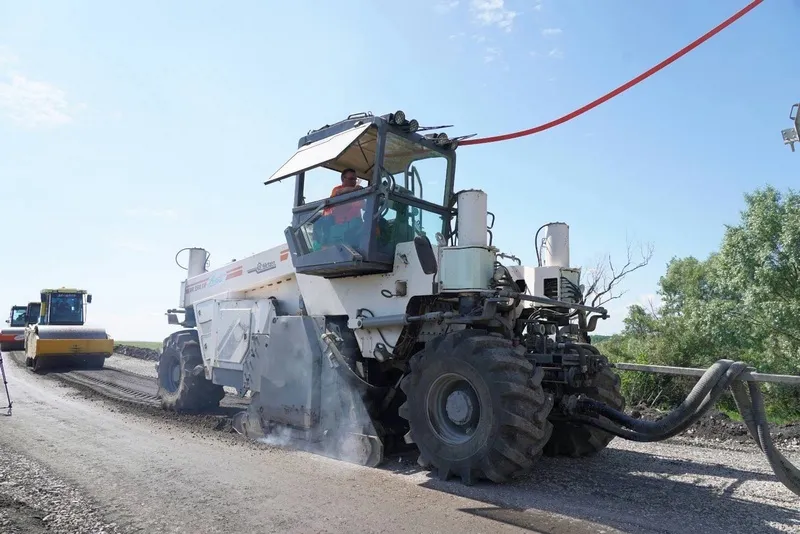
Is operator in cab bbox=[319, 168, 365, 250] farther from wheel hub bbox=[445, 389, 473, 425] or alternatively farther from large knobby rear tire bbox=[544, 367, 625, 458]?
large knobby rear tire bbox=[544, 367, 625, 458]

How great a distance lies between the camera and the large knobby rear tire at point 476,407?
5.30 meters

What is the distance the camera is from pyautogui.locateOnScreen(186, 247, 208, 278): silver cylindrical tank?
11.6m

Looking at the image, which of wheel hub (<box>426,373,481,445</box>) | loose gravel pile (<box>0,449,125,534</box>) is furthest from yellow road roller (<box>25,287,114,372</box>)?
wheel hub (<box>426,373,481,445</box>)

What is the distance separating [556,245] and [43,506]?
573 cm

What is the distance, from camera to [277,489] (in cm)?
543

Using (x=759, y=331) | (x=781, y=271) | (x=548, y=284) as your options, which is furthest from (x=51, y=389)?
(x=781, y=271)

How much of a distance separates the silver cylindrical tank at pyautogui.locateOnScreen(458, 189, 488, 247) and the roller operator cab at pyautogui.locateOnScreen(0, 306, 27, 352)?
97.3 feet

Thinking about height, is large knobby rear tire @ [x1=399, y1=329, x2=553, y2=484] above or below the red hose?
below

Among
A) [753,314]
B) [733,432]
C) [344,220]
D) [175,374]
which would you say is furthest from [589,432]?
[753,314]

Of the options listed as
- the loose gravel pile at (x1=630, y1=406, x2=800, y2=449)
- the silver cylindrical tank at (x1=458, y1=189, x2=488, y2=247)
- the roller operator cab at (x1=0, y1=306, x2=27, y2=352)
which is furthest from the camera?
the roller operator cab at (x1=0, y1=306, x2=27, y2=352)

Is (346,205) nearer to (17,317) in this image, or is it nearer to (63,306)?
(63,306)

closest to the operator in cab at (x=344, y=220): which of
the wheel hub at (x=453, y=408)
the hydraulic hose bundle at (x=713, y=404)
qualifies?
the wheel hub at (x=453, y=408)

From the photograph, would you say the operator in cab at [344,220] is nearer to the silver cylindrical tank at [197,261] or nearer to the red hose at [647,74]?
the red hose at [647,74]

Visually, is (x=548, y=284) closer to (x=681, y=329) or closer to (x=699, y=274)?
(x=681, y=329)
